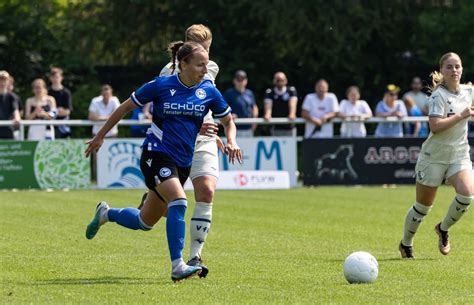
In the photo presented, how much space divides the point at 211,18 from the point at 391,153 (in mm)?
10392

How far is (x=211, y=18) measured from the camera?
31609mm

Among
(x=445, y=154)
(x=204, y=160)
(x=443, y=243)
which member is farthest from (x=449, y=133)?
(x=204, y=160)

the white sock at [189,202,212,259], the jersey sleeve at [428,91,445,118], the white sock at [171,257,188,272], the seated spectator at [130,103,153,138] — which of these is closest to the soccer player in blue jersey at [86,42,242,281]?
the white sock at [171,257,188,272]

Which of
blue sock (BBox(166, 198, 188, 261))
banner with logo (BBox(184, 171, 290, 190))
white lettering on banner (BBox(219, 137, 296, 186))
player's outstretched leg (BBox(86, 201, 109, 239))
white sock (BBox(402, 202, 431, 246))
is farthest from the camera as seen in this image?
white lettering on banner (BBox(219, 137, 296, 186))

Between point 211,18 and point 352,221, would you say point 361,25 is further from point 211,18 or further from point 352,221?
point 352,221

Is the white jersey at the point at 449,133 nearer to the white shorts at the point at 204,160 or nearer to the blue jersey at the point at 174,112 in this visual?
the white shorts at the point at 204,160

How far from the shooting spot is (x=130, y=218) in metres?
9.84

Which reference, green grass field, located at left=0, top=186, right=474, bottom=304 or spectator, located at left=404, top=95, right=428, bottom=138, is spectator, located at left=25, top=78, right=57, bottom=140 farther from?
spectator, located at left=404, top=95, right=428, bottom=138

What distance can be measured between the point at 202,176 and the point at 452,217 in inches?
109

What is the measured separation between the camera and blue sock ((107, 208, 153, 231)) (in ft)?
32.1

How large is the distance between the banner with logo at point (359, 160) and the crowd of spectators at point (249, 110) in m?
0.43

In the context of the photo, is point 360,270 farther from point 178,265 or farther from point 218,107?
point 218,107

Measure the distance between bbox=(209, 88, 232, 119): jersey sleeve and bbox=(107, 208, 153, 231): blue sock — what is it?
1063 mm

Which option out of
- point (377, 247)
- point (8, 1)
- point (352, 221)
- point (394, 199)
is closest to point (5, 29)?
point (8, 1)
